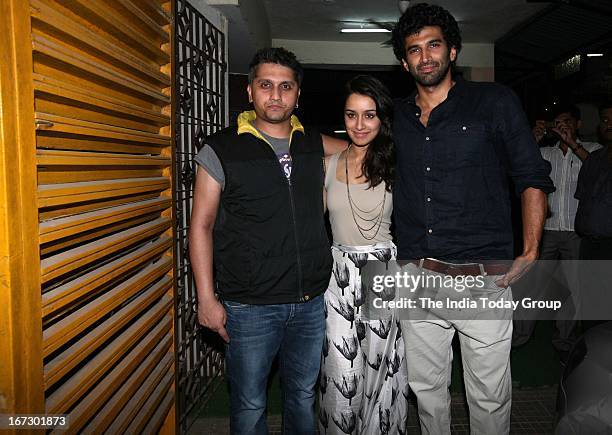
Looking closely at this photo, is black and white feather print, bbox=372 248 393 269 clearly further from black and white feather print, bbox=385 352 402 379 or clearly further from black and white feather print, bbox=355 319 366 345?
black and white feather print, bbox=385 352 402 379

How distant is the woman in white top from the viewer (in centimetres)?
241

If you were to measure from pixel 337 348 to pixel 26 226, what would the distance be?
159 cm

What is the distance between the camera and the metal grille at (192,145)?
Result: 10.0 ft

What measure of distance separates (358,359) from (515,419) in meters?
1.35

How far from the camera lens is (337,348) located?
2.43 metres

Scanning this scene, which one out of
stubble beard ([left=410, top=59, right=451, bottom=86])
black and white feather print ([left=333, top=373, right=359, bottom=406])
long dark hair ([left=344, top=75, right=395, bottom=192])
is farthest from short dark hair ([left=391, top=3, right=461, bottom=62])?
black and white feather print ([left=333, top=373, right=359, bottom=406])

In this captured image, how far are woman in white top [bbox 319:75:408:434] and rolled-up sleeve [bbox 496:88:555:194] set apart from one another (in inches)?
20.2

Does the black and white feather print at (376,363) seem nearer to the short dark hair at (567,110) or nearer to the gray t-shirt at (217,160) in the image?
the gray t-shirt at (217,160)

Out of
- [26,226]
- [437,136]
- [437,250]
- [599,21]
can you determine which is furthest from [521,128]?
[599,21]

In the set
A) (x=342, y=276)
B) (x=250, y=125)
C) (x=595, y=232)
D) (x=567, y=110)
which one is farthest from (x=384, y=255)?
(x=567, y=110)

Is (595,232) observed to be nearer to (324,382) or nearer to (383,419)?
(383,419)

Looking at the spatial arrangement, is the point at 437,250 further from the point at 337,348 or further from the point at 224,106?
the point at 224,106

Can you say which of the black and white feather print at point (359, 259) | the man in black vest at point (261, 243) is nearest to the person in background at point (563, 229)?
the black and white feather print at point (359, 259)

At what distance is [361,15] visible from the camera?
6395 millimetres
